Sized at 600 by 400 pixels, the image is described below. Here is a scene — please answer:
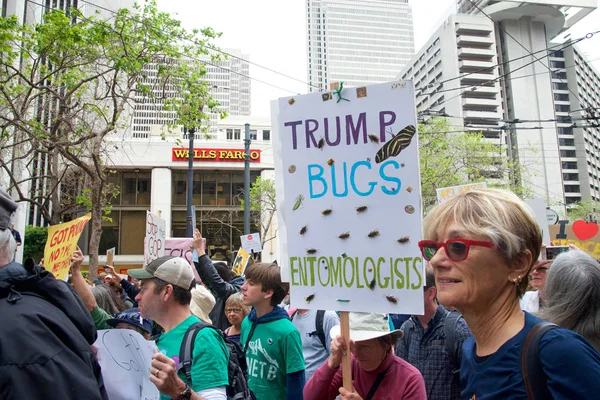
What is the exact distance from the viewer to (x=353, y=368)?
289 cm

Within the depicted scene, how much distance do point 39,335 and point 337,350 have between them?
146 centimetres

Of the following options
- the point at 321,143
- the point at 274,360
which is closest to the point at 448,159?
the point at 274,360

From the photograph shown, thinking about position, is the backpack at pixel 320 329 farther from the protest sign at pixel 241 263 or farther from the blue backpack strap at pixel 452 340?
the protest sign at pixel 241 263

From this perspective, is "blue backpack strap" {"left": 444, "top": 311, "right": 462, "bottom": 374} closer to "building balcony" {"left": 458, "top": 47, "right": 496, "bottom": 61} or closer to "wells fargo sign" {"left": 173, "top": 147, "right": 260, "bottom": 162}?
"wells fargo sign" {"left": 173, "top": 147, "right": 260, "bottom": 162}

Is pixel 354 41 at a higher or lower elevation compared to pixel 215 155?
higher

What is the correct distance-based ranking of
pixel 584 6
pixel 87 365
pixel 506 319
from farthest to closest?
pixel 584 6, pixel 87 365, pixel 506 319

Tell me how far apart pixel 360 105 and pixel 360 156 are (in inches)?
11.5

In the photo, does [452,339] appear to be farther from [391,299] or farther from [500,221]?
[500,221]

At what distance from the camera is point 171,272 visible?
9.45 ft

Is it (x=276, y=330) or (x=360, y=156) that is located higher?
(x=360, y=156)

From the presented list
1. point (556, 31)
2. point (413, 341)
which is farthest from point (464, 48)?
point (413, 341)

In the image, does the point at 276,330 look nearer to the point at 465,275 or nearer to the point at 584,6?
the point at 465,275

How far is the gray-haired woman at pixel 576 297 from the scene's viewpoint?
7.11ft

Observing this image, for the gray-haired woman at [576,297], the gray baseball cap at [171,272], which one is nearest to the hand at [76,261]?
the gray baseball cap at [171,272]
